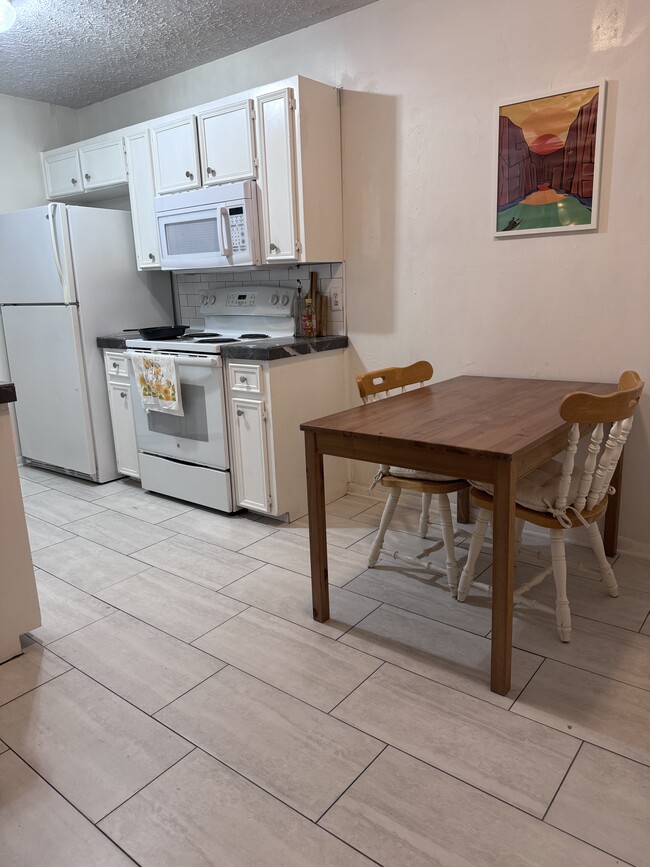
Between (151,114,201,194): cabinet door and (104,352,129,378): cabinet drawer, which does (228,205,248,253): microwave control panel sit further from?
(104,352,129,378): cabinet drawer

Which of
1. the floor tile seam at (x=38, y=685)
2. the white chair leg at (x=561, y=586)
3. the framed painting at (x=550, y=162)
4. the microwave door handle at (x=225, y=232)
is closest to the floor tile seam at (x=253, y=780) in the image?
the floor tile seam at (x=38, y=685)

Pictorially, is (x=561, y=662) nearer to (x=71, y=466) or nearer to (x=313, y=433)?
(x=313, y=433)

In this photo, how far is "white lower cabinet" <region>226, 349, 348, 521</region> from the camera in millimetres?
A: 3082

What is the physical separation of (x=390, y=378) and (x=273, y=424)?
685mm

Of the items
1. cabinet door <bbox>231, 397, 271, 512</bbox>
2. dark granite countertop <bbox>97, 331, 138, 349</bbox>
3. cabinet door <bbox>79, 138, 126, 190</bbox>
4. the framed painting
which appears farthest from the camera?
cabinet door <bbox>79, 138, 126, 190</bbox>

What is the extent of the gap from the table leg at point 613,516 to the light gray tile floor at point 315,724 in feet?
0.21

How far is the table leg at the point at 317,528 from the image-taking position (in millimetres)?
2170

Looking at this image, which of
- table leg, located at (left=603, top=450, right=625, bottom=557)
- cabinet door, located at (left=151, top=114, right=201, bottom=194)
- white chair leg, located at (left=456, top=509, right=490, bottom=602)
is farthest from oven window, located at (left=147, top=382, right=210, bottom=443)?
table leg, located at (left=603, top=450, right=625, bottom=557)

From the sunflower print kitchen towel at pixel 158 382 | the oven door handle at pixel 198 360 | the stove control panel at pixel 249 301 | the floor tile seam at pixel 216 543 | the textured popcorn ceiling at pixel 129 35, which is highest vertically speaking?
the textured popcorn ceiling at pixel 129 35

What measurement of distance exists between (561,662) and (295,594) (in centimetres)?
100

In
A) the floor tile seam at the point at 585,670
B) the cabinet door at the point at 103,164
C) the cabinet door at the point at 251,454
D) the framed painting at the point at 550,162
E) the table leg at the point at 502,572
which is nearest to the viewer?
the table leg at the point at 502,572

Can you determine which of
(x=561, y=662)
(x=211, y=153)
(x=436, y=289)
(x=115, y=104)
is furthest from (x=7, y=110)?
(x=561, y=662)

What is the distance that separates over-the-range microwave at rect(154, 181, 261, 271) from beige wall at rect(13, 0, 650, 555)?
1.70 feet

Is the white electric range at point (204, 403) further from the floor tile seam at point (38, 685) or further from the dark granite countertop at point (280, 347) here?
the floor tile seam at point (38, 685)
